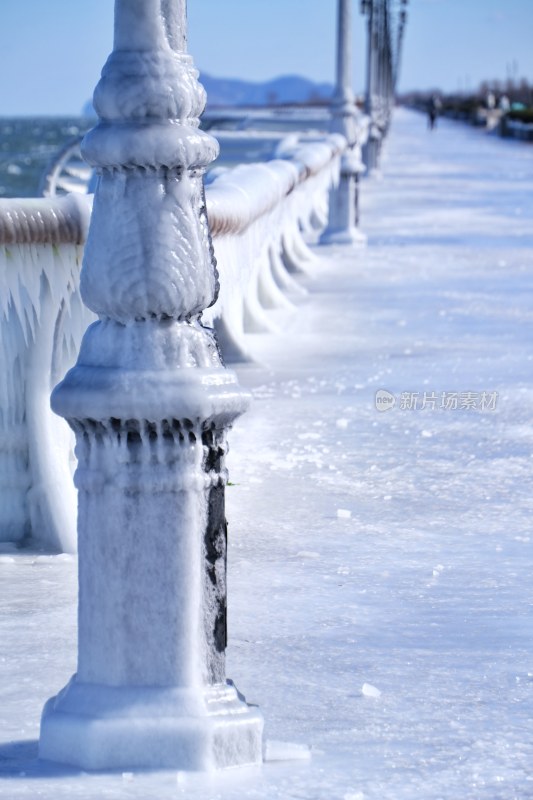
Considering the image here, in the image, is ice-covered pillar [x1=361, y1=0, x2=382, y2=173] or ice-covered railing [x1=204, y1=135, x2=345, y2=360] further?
ice-covered pillar [x1=361, y1=0, x2=382, y2=173]

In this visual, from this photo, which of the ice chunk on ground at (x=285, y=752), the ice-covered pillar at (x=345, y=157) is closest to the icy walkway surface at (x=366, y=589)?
the ice chunk on ground at (x=285, y=752)

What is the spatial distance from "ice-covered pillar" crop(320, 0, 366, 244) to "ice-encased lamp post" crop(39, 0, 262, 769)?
14759mm

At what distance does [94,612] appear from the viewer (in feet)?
10.4

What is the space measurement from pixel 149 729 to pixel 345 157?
16411mm

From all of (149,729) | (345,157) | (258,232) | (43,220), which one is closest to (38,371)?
(43,220)

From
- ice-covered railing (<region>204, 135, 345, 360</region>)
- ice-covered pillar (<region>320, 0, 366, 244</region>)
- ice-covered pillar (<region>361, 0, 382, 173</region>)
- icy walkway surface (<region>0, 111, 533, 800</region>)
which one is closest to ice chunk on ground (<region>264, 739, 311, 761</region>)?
icy walkway surface (<region>0, 111, 533, 800</region>)

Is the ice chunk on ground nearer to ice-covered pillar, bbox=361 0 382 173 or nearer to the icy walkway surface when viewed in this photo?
the icy walkway surface

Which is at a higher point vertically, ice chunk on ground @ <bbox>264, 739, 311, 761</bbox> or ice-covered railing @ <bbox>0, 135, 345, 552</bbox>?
ice-covered railing @ <bbox>0, 135, 345, 552</bbox>

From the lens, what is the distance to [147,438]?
3146 mm

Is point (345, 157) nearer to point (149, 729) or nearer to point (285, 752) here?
point (285, 752)

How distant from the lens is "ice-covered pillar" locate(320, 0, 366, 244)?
59.2 feet

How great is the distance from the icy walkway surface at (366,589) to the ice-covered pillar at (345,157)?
26.3 ft

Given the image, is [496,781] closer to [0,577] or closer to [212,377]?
[212,377]

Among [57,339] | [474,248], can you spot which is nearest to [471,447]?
[57,339]
